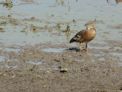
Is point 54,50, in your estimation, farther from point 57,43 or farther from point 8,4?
point 8,4

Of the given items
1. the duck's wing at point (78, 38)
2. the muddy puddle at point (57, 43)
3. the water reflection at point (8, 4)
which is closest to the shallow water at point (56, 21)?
the muddy puddle at point (57, 43)

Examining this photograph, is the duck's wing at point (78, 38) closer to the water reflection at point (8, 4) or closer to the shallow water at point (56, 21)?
the shallow water at point (56, 21)

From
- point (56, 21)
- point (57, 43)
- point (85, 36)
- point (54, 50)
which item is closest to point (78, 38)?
point (85, 36)

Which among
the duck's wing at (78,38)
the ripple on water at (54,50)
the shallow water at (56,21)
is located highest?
the duck's wing at (78,38)

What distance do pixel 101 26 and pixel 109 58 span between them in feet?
11.1

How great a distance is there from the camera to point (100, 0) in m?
19.0

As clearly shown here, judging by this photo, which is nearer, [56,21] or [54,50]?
[54,50]

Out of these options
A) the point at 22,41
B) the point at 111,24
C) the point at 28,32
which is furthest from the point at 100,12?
the point at 22,41

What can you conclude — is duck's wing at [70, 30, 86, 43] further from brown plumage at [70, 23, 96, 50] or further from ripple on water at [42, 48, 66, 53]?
ripple on water at [42, 48, 66, 53]

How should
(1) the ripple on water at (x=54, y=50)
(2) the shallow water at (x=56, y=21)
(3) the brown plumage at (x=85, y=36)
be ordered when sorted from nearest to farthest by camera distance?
(1) the ripple on water at (x=54, y=50) → (3) the brown plumage at (x=85, y=36) → (2) the shallow water at (x=56, y=21)

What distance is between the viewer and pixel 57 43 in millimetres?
12969

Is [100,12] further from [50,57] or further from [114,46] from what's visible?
[50,57]

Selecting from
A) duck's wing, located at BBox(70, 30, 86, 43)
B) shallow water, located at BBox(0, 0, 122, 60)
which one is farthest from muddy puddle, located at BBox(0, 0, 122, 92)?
duck's wing, located at BBox(70, 30, 86, 43)

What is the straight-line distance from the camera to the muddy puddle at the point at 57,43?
33.2 feet
